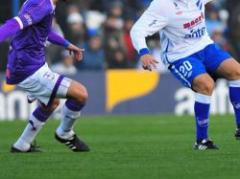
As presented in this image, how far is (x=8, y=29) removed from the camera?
33.5 ft

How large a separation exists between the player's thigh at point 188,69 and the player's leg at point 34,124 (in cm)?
159

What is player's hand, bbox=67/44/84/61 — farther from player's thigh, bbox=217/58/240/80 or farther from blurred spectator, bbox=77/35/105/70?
blurred spectator, bbox=77/35/105/70

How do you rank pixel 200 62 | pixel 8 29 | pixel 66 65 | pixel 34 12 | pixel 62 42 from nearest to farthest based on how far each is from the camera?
pixel 8 29 < pixel 34 12 < pixel 200 62 < pixel 62 42 < pixel 66 65

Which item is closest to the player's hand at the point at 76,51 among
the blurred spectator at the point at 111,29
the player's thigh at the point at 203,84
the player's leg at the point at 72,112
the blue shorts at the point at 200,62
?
the player's leg at the point at 72,112

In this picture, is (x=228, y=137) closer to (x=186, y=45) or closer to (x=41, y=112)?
(x=186, y=45)

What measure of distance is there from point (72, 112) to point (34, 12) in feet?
4.41

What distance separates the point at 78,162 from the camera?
1021 centimetres

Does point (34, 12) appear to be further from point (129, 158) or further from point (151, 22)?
point (129, 158)

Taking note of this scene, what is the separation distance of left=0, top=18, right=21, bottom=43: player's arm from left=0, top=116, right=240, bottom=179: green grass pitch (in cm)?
136

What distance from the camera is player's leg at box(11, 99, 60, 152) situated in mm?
11523

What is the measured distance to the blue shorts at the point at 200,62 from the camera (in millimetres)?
11766

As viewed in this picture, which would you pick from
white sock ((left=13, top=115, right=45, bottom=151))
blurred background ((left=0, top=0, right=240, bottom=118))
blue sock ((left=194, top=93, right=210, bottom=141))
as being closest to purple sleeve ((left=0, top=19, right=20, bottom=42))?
white sock ((left=13, top=115, right=45, bottom=151))

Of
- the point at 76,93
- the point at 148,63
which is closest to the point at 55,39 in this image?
the point at 76,93

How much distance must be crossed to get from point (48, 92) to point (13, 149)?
940 mm
